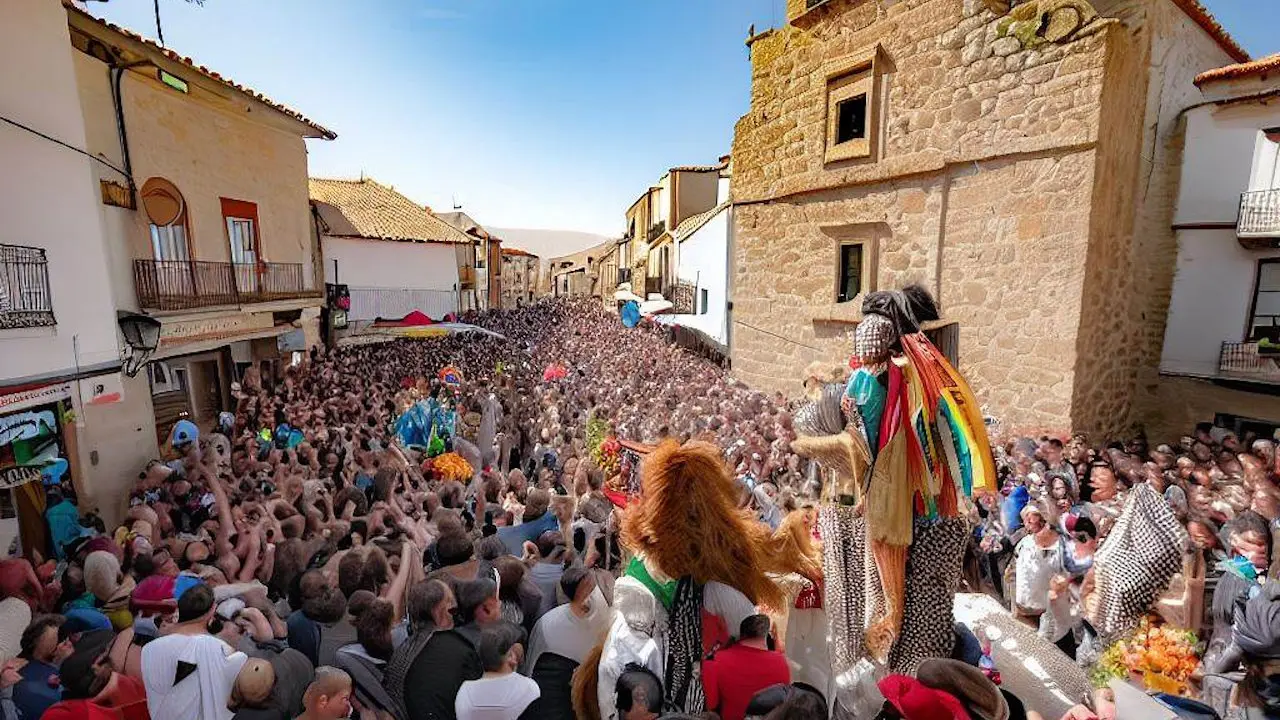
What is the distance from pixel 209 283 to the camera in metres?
9.44

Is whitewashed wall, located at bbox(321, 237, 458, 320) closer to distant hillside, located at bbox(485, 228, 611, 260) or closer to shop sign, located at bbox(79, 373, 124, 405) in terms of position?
shop sign, located at bbox(79, 373, 124, 405)

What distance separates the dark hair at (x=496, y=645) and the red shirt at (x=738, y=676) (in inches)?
30.8

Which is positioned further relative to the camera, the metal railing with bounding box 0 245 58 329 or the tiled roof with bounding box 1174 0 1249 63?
the tiled roof with bounding box 1174 0 1249 63

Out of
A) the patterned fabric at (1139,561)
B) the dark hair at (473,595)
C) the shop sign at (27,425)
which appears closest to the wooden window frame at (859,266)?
the patterned fabric at (1139,561)

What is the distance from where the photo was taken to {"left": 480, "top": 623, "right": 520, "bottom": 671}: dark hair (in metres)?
2.39

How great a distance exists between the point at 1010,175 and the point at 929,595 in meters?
7.33

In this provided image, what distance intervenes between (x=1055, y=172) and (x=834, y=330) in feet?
12.9

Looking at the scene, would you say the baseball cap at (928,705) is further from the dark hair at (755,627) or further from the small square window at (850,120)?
the small square window at (850,120)

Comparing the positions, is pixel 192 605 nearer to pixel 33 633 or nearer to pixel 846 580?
pixel 33 633

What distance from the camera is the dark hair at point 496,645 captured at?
2.39 m

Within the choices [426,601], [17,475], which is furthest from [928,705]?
[17,475]

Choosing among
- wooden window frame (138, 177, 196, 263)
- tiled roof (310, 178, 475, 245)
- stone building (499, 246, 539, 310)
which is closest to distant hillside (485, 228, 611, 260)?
stone building (499, 246, 539, 310)

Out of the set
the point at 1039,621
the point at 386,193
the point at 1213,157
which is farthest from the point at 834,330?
the point at 386,193

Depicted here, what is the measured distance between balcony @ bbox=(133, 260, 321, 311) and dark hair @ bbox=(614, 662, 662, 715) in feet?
30.0
